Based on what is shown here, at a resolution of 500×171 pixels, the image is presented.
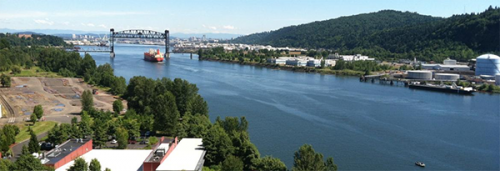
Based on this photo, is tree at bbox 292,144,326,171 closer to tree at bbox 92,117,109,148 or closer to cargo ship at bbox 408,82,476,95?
tree at bbox 92,117,109,148

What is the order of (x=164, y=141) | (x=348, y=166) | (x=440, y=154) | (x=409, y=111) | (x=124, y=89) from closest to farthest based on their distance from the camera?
1. (x=164, y=141)
2. (x=348, y=166)
3. (x=440, y=154)
4. (x=409, y=111)
5. (x=124, y=89)

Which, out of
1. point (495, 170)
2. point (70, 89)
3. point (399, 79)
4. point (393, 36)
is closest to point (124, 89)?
point (70, 89)

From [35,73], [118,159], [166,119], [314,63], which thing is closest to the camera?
[118,159]

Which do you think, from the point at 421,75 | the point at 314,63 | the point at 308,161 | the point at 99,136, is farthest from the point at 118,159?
the point at 314,63

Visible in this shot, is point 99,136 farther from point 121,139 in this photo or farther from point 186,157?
point 186,157

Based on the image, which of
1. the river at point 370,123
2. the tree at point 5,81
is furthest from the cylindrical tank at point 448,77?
the tree at point 5,81

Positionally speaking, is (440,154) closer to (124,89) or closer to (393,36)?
(124,89)
